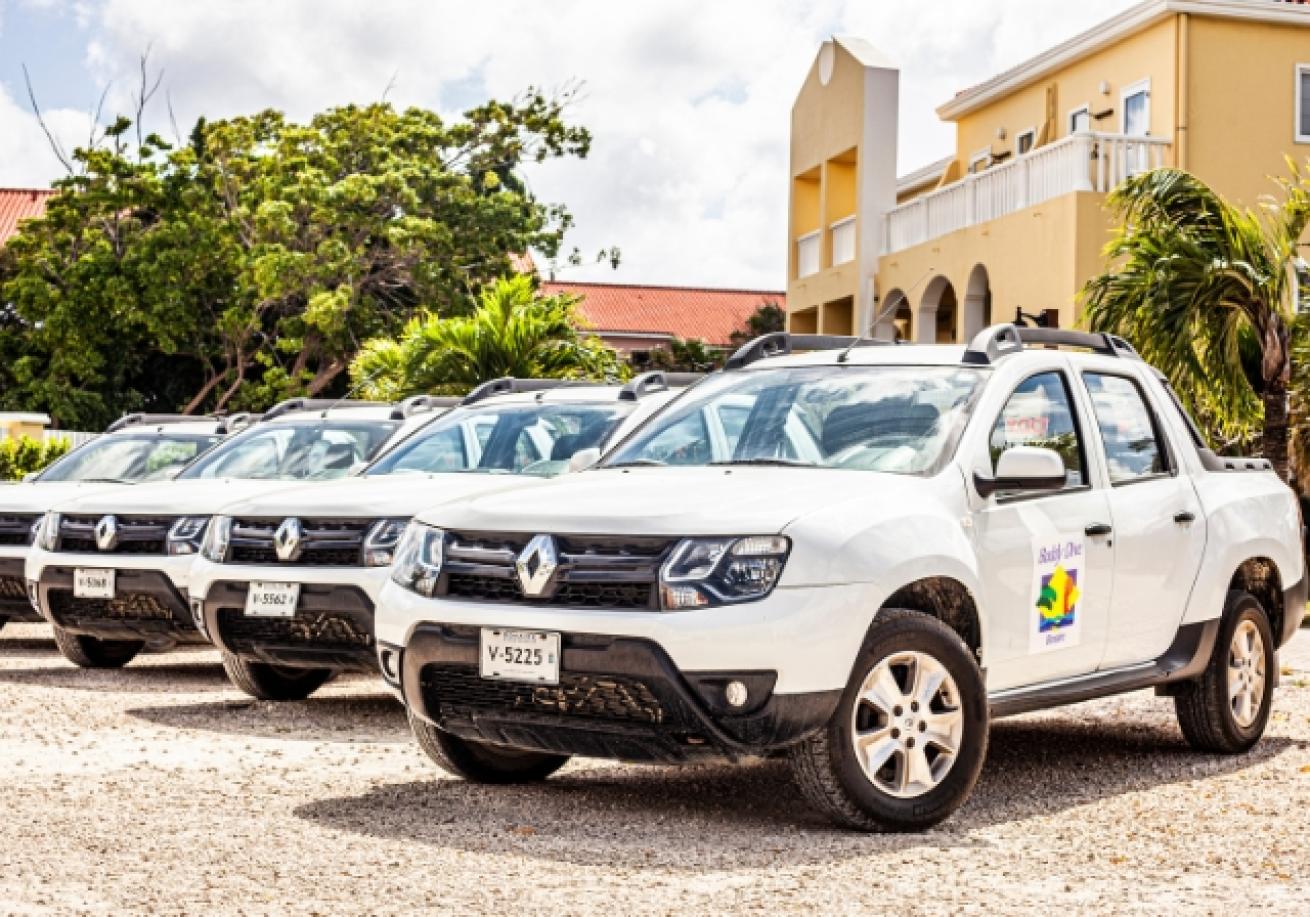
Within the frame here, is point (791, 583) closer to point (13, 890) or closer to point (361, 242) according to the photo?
point (13, 890)

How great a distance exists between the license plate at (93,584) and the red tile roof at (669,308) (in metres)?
49.4

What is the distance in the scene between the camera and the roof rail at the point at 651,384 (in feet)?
37.3

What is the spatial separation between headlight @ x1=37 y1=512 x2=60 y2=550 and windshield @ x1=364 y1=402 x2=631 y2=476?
216 cm

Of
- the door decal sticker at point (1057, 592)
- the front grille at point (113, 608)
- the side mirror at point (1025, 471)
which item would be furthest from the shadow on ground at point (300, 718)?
the side mirror at point (1025, 471)

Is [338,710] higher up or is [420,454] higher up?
[420,454]

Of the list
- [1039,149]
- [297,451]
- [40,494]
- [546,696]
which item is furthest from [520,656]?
[1039,149]

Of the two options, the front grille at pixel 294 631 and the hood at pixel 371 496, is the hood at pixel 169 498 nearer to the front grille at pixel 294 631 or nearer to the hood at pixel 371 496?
the hood at pixel 371 496

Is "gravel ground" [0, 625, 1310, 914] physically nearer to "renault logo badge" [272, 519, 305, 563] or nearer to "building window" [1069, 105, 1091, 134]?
"renault logo badge" [272, 519, 305, 563]

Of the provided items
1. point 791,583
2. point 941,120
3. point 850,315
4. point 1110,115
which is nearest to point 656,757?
point 791,583

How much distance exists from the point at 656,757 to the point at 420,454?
503cm

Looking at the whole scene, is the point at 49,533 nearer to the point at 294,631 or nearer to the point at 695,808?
the point at 294,631

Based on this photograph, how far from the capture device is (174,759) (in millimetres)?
8570

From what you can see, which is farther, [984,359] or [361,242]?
[361,242]

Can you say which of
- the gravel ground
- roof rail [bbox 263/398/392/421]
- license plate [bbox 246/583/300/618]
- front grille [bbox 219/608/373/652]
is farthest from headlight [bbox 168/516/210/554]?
roof rail [bbox 263/398/392/421]
